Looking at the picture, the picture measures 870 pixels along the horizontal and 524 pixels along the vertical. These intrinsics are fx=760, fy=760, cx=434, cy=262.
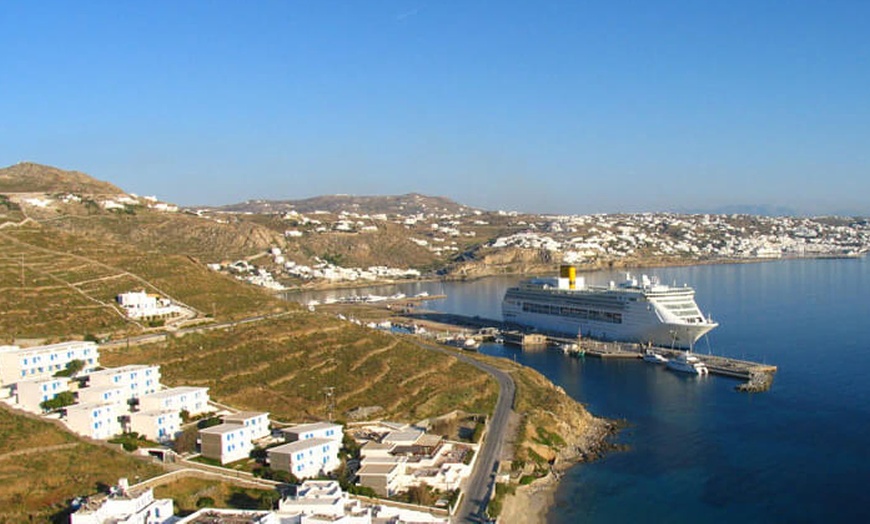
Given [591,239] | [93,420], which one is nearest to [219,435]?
[93,420]

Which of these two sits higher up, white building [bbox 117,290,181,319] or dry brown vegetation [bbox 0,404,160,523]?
white building [bbox 117,290,181,319]

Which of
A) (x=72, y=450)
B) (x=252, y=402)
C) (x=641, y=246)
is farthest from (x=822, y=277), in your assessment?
(x=72, y=450)

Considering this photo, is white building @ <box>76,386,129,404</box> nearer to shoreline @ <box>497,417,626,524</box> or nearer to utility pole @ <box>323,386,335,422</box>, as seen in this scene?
utility pole @ <box>323,386,335,422</box>

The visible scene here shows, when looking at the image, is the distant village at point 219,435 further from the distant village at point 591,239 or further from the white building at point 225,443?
the distant village at point 591,239

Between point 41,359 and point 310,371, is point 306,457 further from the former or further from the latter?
point 41,359

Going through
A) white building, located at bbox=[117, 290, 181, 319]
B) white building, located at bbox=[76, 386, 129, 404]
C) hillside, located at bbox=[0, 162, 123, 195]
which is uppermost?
hillside, located at bbox=[0, 162, 123, 195]

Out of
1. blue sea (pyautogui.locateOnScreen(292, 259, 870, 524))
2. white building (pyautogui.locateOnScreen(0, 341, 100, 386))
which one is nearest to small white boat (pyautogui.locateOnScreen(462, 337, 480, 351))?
blue sea (pyautogui.locateOnScreen(292, 259, 870, 524))

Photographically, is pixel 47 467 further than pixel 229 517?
Yes
